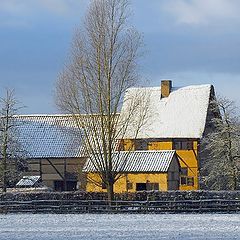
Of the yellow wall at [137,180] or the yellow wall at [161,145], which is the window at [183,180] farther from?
the yellow wall at [137,180]

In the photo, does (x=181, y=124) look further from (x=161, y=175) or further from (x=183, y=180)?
(x=161, y=175)

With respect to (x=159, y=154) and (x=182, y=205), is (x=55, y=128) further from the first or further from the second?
(x=182, y=205)

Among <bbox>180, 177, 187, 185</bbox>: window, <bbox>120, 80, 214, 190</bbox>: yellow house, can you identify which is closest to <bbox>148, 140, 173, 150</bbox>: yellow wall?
<bbox>120, 80, 214, 190</bbox>: yellow house

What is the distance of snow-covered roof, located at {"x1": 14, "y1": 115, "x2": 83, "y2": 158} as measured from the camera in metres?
57.8

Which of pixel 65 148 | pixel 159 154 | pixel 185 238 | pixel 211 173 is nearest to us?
pixel 185 238

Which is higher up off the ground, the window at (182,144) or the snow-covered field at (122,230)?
the window at (182,144)

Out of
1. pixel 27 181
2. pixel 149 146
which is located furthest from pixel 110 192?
pixel 149 146

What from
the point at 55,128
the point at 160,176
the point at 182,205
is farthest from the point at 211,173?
the point at 55,128

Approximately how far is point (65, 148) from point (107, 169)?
15946 mm

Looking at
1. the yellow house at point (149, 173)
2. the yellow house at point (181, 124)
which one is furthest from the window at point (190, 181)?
the yellow house at point (149, 173)

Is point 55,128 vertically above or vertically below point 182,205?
above

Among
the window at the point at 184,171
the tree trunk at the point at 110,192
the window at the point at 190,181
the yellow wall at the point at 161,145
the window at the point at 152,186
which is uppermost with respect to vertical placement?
the yellow wall at the point at 161,145

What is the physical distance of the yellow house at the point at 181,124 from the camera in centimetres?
5600

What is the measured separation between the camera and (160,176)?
5178 centimetres
